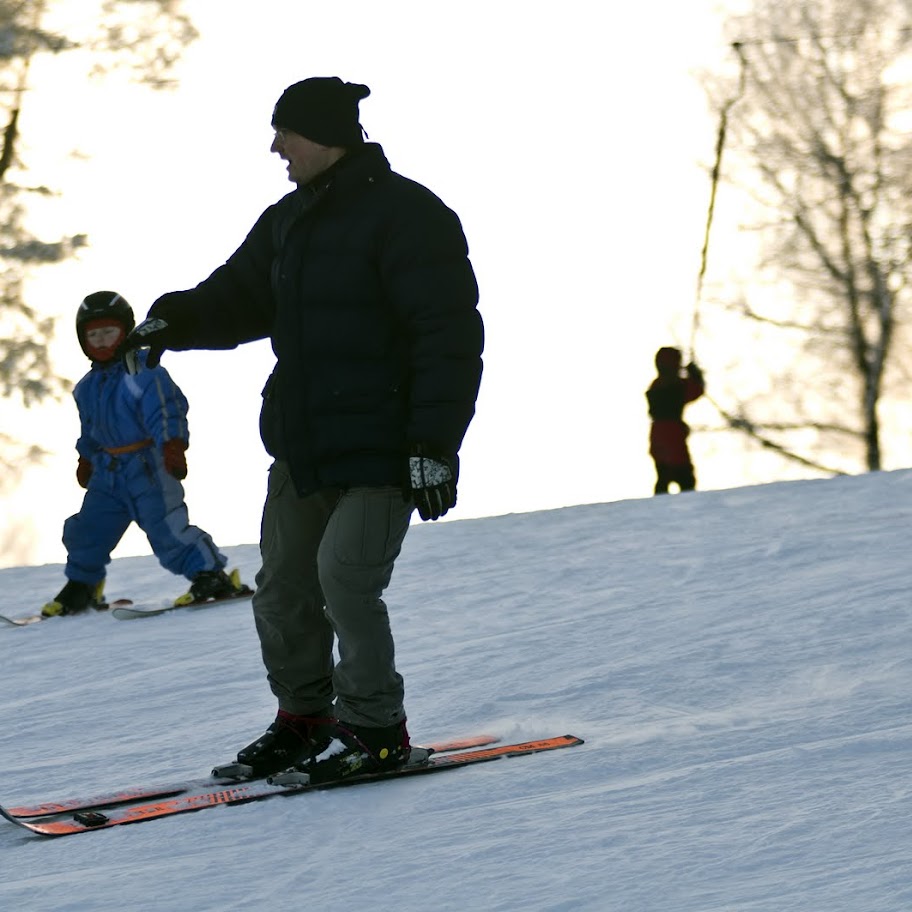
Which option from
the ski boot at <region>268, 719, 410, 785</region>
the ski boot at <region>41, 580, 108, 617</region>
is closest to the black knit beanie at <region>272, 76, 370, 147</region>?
the ski boot at <region>268, 719, 410, 785</region>

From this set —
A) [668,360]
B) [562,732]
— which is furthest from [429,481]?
[668,360]

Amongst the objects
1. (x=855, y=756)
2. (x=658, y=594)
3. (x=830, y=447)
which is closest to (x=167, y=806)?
(x=855, y=756)

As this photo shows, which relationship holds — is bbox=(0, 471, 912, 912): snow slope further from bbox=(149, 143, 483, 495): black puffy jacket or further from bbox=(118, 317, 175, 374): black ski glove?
bbox=(118, 317, 175, 374): black ski glove

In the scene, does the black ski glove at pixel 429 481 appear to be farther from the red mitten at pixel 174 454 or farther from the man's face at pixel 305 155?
the red mitten at pixel 174 454

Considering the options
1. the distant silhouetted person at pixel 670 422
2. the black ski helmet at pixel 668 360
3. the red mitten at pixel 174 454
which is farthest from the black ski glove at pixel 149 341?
the black ski helmet at pixel 668 360

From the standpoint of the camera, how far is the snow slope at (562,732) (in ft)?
9.98

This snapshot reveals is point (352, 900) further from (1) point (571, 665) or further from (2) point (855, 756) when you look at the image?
(1) point (571, 665)

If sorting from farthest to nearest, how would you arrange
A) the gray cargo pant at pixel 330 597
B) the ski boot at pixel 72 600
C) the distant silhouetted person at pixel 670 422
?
the distant silhouetted person at pixel 670 422
the ski boot at pixel 72 600
the gray cargo pant at pixel 330 597

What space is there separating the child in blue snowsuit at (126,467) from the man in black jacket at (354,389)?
10.6 feet

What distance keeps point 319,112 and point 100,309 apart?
11.4 feet

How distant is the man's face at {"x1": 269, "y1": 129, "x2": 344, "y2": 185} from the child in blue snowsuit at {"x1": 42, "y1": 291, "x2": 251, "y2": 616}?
331cm

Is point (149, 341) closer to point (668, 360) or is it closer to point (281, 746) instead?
point (281, 746)

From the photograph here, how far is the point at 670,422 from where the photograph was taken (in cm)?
1095

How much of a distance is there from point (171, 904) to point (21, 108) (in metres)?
16.3
